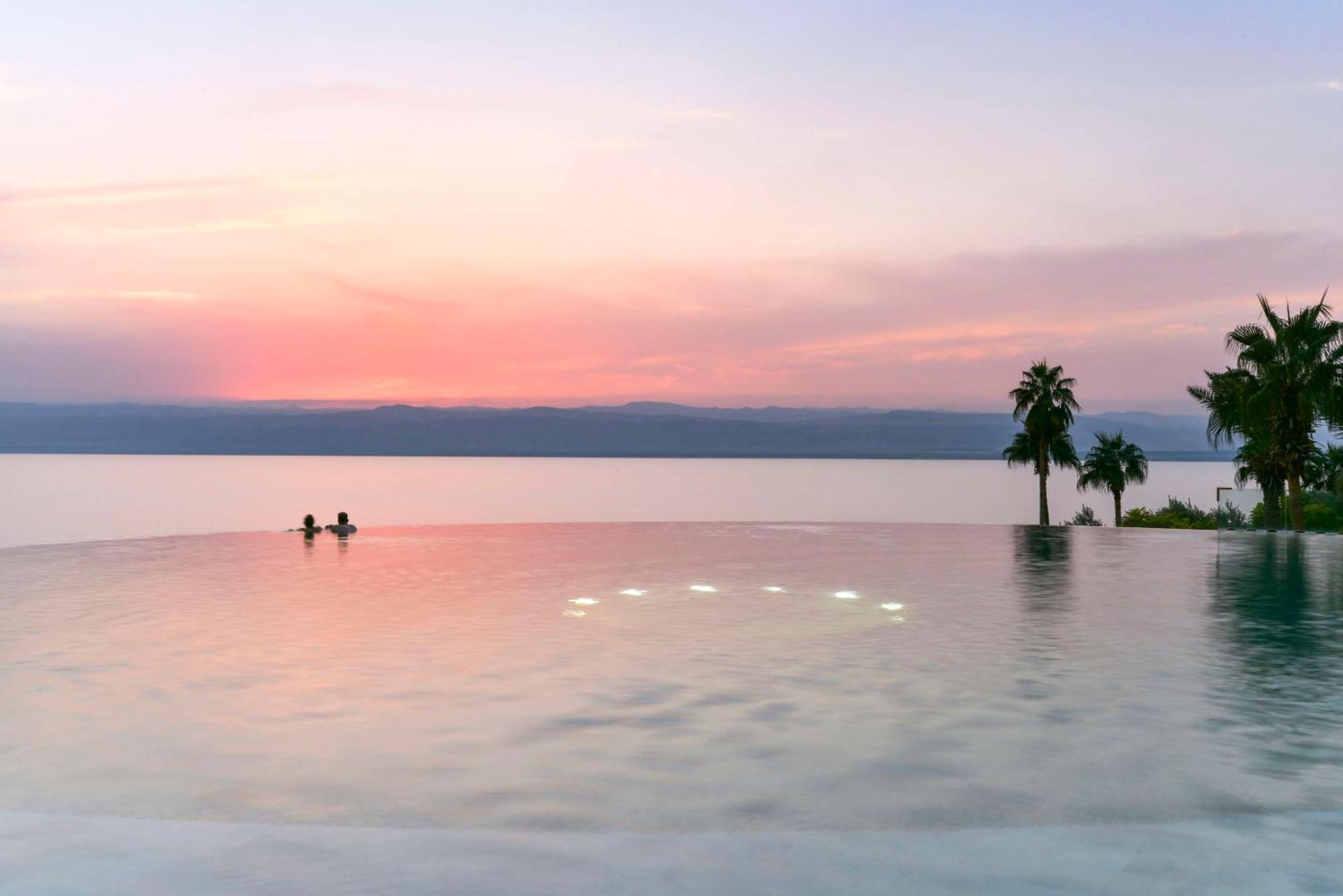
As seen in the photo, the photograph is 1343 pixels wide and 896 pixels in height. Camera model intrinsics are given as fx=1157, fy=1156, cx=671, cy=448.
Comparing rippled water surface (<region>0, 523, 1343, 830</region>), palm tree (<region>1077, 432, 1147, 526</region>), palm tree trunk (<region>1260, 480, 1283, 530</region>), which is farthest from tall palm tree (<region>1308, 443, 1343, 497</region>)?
rippled water surface (<region>0, 523, 1343, 830</region>)

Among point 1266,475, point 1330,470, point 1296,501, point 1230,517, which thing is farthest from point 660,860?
point 1330,470

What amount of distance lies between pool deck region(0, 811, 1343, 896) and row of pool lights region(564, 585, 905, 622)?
779cm

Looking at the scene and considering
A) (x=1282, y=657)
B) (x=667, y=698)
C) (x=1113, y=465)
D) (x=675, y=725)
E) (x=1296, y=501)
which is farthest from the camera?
(x=1113, y=465)

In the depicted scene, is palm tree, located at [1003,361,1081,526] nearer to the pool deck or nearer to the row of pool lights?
the row of pool lights

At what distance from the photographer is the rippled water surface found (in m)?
6.04

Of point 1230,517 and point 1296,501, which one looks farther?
point 1296,501

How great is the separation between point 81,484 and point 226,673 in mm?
164606

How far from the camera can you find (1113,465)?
51281mm

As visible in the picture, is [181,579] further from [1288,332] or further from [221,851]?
[1288,332]

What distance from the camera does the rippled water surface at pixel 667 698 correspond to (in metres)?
6.04

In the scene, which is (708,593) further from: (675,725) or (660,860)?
(660,860)

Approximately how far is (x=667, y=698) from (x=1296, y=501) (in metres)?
25.8

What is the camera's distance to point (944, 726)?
7727 millimetres

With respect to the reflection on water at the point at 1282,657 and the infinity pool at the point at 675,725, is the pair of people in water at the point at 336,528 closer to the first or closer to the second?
the infinity pool at the point at 675,725
